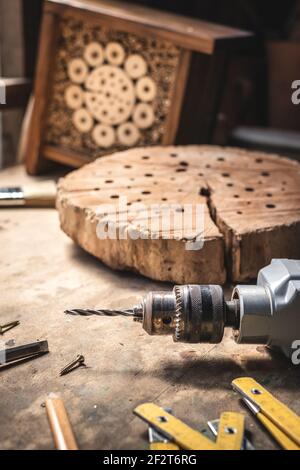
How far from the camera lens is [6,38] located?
487cm

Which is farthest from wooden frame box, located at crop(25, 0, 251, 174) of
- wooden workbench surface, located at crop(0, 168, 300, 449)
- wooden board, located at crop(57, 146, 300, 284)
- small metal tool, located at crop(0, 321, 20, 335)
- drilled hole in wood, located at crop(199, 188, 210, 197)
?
small metal tool, located at crop(0, 321, 20, 335)

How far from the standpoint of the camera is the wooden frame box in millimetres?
3711

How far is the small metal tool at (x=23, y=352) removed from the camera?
202 centimetres

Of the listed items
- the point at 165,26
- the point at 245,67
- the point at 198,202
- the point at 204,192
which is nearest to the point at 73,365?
the point at 198,202

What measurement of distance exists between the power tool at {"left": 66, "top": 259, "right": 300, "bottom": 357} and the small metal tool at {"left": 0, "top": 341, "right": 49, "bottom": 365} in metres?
0.38

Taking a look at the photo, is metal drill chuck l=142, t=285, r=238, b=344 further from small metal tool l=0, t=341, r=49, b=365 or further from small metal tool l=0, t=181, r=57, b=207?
small metal tool l=0, t=181, r=57, b=207

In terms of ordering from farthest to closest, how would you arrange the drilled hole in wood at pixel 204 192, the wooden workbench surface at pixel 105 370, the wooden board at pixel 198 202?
the drilled hole in wood at pixel 204 192 → the wooden board at pixel 198 202 → the wooden workbench surface at pixel 105 370

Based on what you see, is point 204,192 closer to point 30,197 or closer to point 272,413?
point 30,197

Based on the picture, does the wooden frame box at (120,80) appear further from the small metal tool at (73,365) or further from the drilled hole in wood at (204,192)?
the small metal tool at (73,365)

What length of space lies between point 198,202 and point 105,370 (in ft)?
3.48

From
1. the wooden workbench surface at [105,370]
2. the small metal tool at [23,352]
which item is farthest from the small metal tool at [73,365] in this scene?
the small metal tool at [23,352]

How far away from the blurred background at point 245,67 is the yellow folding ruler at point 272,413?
9.76 feet

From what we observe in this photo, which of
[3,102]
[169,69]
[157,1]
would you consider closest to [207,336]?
[169,69]

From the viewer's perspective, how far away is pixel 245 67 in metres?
5.05
